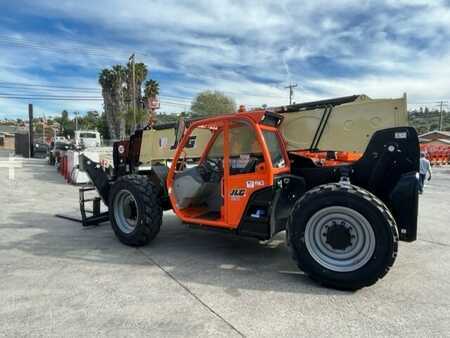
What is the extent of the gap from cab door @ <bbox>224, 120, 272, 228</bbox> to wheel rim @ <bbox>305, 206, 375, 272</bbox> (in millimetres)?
801

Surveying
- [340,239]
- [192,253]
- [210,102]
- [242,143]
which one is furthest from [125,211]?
[210,102]

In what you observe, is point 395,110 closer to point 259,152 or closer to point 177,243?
point 259,152

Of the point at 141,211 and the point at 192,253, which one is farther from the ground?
the point at 141,211

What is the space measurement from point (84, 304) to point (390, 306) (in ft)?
10.1

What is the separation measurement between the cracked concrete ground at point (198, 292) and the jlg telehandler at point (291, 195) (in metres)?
0.40

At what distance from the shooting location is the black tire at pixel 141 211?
5242mm

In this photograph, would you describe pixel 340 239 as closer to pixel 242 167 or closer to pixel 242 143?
pixel 242 167

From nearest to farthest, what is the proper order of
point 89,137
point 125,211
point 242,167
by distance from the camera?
point 242,167 → point 125,211 → point 89,137

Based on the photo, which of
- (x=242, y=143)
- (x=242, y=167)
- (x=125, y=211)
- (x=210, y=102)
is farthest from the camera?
(x=210, y=102)

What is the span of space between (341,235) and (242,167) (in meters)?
1.55

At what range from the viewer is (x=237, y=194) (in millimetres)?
4551

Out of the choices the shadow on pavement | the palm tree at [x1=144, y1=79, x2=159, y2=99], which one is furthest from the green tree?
the shadow on pavement

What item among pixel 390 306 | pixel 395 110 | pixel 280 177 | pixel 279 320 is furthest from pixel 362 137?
pixel 279 320

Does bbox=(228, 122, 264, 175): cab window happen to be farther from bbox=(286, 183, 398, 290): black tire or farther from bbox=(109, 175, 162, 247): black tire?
bbox=(109, 175, 162, 247): black tire
